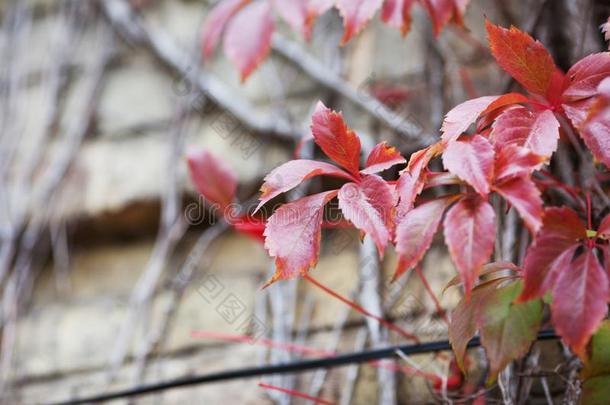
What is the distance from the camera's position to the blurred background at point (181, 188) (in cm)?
125

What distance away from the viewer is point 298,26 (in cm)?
125

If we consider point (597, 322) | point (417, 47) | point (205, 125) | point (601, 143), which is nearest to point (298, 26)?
point (417, 47)

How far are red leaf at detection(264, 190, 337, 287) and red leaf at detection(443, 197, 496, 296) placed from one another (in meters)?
0.14

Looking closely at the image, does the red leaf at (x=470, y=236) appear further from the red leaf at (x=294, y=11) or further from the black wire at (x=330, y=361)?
the red leaf at (x=294, y=11)

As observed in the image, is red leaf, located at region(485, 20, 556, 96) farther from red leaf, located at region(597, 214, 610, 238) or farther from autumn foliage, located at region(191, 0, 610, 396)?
red leaf, located at region(597, 214, 610, 238)

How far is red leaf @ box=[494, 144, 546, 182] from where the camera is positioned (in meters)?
0.56

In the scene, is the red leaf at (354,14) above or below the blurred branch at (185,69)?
below

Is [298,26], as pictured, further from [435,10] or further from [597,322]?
[597,322]

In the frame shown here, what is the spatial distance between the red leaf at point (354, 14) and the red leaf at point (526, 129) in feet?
1.09

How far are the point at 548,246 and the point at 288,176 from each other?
0.84 ft

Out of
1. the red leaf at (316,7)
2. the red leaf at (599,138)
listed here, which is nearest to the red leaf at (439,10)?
the red leaf at (316,7)

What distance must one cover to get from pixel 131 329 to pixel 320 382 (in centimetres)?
47

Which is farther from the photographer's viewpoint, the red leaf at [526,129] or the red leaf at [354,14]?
the red leaf at [354,14]

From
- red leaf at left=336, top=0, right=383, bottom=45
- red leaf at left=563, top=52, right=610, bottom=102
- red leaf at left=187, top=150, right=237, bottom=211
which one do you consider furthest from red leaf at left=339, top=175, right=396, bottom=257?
red leaf at left=187, top=150, right=237, bottom=211
